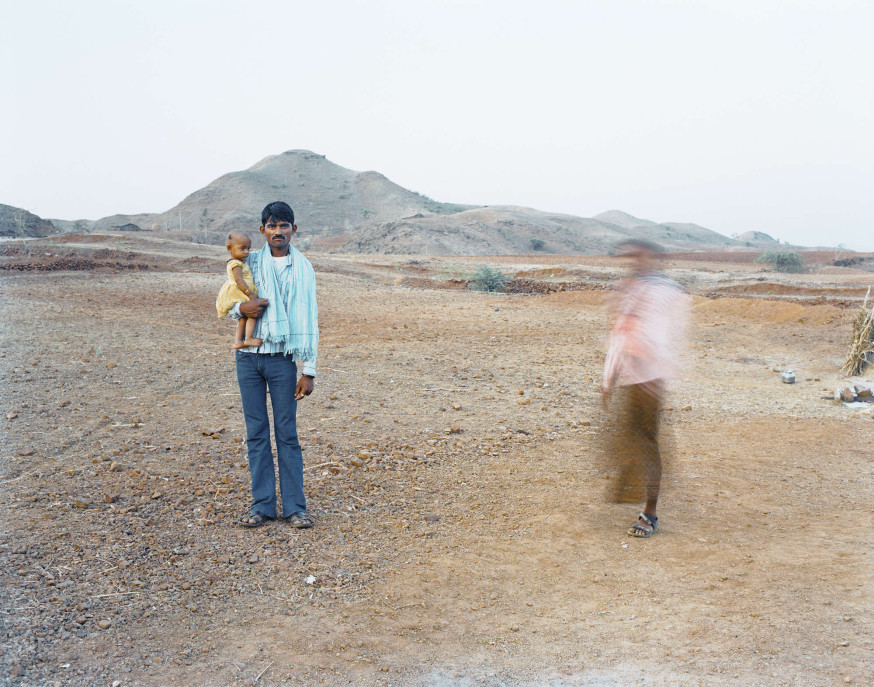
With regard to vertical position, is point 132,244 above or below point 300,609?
above

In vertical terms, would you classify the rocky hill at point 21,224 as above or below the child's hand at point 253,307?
above

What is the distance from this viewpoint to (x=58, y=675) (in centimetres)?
273

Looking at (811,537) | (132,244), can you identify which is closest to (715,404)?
(811,537)

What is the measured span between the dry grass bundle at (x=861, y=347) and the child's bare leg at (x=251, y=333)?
27.9 feet

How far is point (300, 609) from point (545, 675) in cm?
117

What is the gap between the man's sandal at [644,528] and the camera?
4.30 m

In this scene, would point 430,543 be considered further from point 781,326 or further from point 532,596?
point 781,326

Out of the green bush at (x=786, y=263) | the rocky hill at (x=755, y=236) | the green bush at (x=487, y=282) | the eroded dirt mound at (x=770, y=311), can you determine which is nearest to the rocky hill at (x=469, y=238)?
the green bush at (x=786, y=263)

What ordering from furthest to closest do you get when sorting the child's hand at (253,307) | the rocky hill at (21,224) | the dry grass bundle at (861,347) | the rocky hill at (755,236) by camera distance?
1. the rocky hill at (755,236)
2. the rocky hill at (21,224)
3. the dry grass bundle at (861,347)
4. the child's hand at (253,307)

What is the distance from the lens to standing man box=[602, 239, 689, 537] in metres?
4.11

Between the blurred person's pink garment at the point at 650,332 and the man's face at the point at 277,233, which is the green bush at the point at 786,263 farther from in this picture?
the man's face at the point at 277,233

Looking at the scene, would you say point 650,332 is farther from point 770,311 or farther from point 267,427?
point 770,311

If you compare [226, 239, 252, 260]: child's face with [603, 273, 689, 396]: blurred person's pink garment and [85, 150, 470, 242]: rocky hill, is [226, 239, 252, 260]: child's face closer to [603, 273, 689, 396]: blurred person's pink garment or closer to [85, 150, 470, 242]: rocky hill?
[603, 273, 689, 396]: blurred person's pink garment

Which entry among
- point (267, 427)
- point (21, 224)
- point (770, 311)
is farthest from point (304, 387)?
point (21, 224)
